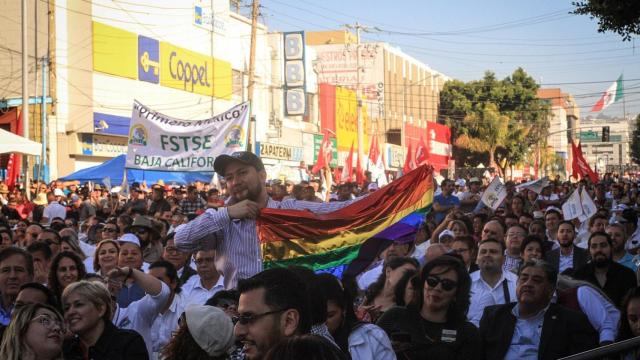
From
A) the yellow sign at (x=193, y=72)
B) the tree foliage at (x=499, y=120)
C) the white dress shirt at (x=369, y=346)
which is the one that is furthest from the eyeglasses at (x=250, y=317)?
the tree foliage at (x=499, y=120)

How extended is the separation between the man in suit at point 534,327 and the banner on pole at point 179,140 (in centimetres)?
1049

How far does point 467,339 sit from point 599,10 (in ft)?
32.4

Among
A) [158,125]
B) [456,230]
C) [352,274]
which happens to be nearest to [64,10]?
[158,125]

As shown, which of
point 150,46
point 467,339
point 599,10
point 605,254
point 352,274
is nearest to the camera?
point 467,339

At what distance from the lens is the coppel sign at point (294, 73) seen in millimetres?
46375

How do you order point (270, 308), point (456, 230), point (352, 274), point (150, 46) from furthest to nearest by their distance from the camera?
point (150, 46)
point (456, 230)
point (352, 274)
point (270, 308)

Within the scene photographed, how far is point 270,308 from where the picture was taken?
354cm

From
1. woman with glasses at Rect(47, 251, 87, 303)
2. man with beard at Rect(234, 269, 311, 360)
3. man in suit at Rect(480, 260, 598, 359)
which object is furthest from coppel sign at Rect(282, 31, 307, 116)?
man with beard at Rect(234, 269, 311, 360)

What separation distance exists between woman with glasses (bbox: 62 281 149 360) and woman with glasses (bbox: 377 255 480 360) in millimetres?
1459

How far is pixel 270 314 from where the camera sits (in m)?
3.54

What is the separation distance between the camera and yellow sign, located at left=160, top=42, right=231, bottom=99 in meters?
38.2

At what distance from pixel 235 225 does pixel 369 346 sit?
143 centimetres

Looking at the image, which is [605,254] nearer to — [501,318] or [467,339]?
[501,318]

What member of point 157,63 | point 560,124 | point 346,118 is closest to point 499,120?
point 346,118
